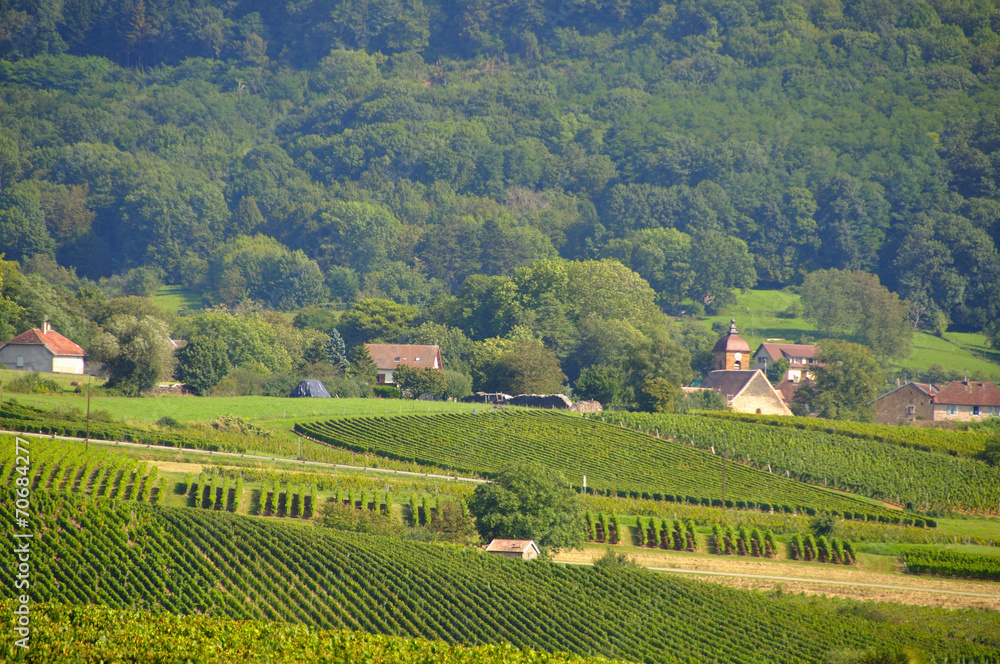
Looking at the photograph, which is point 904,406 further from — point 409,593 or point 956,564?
point 409,593

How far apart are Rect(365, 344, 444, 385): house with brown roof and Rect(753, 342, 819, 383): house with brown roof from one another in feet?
116

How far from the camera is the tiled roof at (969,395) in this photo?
87.1 m

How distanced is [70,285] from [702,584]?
124 metres

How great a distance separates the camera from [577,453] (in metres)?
62.2

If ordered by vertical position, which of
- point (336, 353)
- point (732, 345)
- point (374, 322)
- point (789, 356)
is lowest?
point (789, 356)

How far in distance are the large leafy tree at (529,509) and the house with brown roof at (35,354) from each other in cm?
4151

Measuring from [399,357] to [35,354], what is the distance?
31351mm

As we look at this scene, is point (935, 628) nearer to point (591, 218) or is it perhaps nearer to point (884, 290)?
point (884, 290)

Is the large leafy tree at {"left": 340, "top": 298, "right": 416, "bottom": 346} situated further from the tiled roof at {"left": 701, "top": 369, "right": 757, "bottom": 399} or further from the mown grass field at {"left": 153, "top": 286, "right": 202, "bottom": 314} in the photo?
the mown grass field at {"left": 153, "top": 286, "right": 202, "bottom": 314}

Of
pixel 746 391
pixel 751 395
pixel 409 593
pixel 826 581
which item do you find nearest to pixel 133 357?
pixel 409 593

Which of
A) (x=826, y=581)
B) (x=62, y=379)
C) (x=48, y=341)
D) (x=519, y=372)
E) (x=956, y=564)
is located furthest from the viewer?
(x=519, y=372)

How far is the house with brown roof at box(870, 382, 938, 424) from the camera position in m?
87.2

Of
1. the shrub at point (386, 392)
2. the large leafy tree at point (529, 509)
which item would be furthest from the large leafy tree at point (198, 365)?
the large leafy tree at point (529, 509)

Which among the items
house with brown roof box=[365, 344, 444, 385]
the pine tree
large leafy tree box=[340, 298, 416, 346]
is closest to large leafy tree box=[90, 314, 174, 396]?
the pine tree
